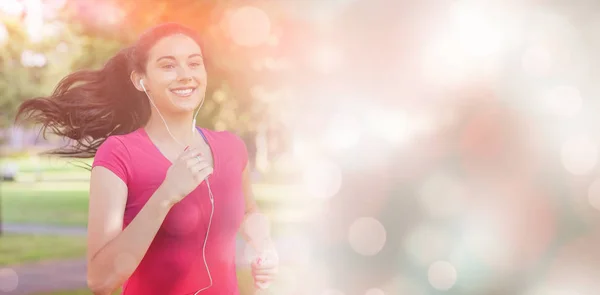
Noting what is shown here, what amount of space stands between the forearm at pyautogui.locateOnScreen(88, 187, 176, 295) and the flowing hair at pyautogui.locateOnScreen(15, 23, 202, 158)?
323 mm

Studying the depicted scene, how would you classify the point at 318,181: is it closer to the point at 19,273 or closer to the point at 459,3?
the point at 459,3

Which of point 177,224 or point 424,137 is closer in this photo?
point 177,224

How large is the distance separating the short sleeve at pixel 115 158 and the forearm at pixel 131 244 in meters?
0.10

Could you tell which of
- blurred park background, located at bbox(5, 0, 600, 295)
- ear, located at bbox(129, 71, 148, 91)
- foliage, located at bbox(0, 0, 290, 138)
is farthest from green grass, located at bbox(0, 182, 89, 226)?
ear, located at bbox(129, 71, 148, 91)

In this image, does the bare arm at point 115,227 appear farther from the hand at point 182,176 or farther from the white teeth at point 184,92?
the white teeth at point 184,92

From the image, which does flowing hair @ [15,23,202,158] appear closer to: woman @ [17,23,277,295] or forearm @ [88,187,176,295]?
woman @ [17,23,277,295]

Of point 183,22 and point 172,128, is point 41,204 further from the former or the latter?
point 172,128

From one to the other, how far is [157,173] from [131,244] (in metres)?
0.18

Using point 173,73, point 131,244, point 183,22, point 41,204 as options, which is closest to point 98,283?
point 131,244

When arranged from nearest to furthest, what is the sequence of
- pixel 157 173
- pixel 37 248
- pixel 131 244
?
pixel 131 244
pixel 157 173
pixel 37 248

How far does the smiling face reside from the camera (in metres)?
1.53

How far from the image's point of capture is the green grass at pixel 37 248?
3844 mm

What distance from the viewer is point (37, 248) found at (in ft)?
13.4

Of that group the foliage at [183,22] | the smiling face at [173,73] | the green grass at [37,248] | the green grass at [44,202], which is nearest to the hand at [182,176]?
the smiling face at [173,73]
